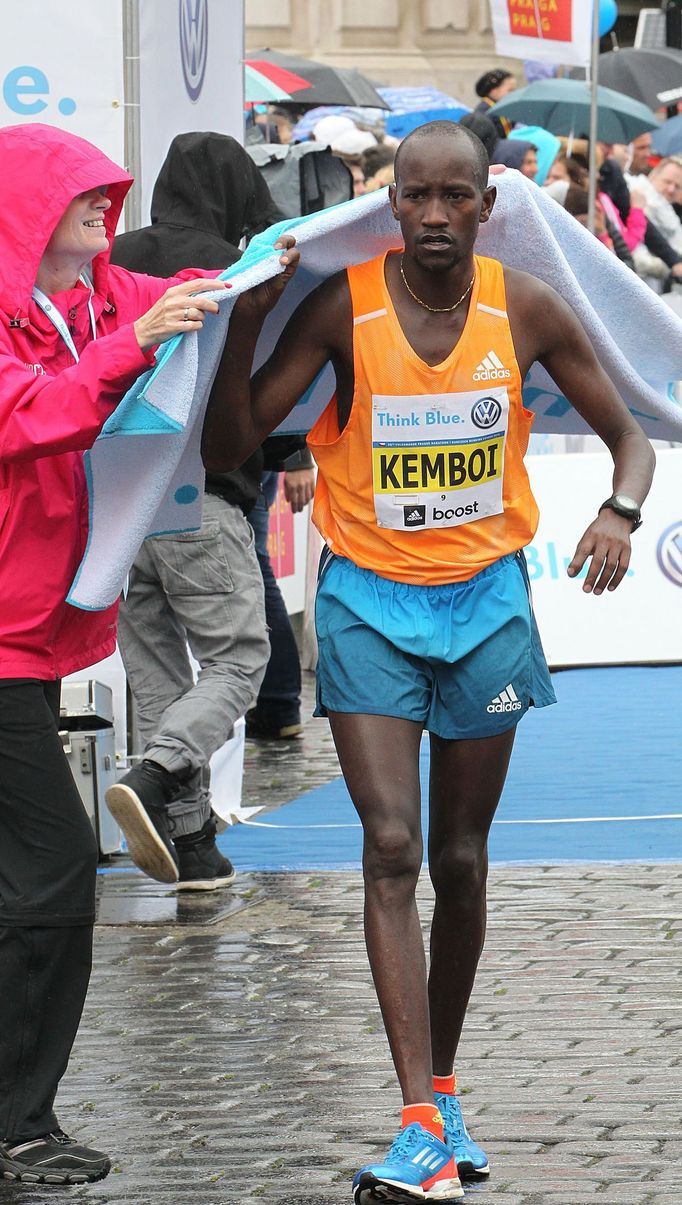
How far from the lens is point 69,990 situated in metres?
4.32

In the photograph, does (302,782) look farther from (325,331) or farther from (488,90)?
(488,90)

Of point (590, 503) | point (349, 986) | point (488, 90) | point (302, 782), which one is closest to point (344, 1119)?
point (349, 986)

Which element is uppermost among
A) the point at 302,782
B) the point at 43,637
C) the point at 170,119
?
the point at 170,119

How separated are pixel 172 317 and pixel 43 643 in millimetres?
726

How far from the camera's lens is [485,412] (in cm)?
414

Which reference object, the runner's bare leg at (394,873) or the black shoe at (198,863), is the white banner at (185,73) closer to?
the black shoe at (198,863)

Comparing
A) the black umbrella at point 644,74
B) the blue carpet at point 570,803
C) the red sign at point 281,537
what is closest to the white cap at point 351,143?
the red sign at point 281,537

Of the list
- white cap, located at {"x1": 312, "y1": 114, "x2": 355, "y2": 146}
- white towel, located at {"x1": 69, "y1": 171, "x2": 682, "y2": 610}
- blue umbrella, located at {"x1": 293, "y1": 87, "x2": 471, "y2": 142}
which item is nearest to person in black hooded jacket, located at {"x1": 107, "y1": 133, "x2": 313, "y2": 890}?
white towel, located at {"x1": 69, "y1": 171, "x2": 682, "y2": 610}

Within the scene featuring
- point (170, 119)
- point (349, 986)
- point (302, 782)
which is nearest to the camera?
point (349, 986)

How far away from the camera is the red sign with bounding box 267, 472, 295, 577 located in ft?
36.7

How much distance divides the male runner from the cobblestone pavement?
0.97 ft

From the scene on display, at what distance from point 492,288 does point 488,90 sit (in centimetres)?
1786

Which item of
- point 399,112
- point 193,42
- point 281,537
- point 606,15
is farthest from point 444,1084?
point 606,15

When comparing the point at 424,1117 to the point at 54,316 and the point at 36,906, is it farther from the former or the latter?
the point at 54,316
